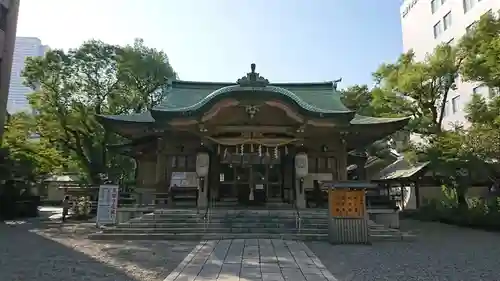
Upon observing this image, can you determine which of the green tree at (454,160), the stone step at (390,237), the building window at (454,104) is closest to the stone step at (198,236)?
the stone step at (390,237)

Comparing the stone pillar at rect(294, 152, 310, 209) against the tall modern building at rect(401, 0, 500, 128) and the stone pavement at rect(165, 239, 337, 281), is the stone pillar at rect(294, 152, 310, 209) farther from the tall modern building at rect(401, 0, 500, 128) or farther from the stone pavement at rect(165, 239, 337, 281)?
the tall modern building at rect(401, 0, 500, 128)

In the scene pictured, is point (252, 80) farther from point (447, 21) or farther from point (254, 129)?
point (447, 21)

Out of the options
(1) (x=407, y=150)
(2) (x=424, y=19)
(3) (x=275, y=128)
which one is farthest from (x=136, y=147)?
(2) (x=424, y=19)

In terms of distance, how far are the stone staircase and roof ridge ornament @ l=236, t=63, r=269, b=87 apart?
15.3 ft

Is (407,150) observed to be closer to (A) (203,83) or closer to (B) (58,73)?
(A) (203,83)

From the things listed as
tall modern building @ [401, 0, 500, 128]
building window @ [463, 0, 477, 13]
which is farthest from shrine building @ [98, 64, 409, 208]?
building window @ [463, 0, 477, 13]

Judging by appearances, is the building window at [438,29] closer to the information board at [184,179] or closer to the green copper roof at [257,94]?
the green copper roof at [257,94]

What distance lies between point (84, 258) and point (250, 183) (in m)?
8.06

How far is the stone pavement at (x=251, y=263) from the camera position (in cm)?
589

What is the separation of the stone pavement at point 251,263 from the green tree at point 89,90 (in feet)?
59.6

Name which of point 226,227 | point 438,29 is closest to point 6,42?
point 226,227

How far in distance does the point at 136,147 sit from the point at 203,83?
563 cm

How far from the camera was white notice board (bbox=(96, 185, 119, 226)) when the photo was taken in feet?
38.5

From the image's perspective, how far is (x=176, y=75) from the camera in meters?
28.1
